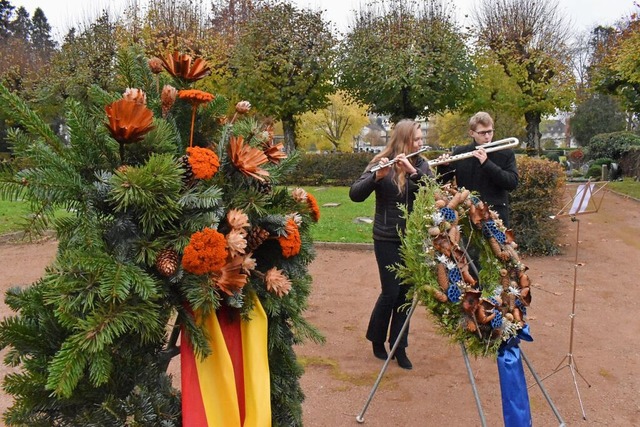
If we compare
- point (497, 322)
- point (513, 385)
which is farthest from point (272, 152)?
point (513, 385)

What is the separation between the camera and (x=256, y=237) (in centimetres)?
197

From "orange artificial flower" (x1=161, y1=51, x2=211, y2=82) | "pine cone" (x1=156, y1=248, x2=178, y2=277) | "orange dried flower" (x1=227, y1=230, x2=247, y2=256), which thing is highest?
"orange artificial flower" (x1=161, y1=51, x2=211, y2=82)

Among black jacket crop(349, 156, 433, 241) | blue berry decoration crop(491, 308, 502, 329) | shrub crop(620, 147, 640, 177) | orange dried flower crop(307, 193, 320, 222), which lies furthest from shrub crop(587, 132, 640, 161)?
orange dried flower crop(307, 193, 320, 222)

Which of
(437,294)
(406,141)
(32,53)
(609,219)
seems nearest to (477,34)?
(609,219)

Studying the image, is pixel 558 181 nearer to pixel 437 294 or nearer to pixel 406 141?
pixel 406 141

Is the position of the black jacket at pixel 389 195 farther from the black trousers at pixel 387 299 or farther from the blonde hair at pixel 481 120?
the blonde hair at pixel 481 120

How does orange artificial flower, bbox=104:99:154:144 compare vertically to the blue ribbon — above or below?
above

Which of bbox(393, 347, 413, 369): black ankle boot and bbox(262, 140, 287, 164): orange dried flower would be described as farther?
bbox(393, 347, 413, 369): black ankle boot

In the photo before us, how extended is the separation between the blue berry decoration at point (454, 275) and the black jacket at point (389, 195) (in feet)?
4.03

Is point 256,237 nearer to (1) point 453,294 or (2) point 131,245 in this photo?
(2) point 131,245

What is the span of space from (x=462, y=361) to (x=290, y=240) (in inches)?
119

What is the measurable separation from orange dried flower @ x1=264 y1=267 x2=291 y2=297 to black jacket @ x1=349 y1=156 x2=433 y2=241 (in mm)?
2118

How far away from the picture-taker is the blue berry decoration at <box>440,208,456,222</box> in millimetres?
2847

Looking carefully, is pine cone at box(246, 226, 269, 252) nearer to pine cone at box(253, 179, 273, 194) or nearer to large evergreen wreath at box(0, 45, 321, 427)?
large evergreen wreath at box(0, 45, 321, 427)
